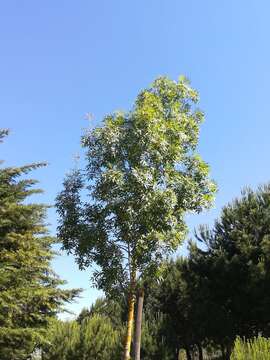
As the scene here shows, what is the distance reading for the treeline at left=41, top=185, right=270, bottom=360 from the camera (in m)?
31.0

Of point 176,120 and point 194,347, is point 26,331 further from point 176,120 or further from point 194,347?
point 194,347

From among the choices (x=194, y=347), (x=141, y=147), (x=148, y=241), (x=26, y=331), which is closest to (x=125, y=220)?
(x=148, y=241)

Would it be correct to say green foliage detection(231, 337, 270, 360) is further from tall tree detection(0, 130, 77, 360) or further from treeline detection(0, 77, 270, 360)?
tall tree detection(0, 130, 77, 360)

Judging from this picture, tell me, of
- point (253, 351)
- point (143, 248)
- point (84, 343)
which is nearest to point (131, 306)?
point (143, 248)

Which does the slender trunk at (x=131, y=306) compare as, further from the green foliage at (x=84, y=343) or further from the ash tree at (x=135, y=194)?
the green foliage at (x=84, y=343)

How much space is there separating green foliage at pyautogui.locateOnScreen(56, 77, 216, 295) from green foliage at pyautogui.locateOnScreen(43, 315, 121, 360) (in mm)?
23885

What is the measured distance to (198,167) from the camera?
1689cm

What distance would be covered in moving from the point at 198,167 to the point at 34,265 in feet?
39.4

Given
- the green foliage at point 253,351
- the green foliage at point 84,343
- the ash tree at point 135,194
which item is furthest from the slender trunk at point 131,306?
the green foliage at point 84,343

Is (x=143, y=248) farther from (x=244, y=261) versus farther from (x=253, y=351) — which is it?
(x=244, y=261)

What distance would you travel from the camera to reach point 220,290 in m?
32.7

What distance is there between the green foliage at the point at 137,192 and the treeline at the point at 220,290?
603 inches

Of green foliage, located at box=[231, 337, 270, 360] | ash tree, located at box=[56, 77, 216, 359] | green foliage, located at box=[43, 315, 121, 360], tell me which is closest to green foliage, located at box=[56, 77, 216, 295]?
ash tree, located at box=[56, 77, 216, 359]

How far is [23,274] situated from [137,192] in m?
9.88
